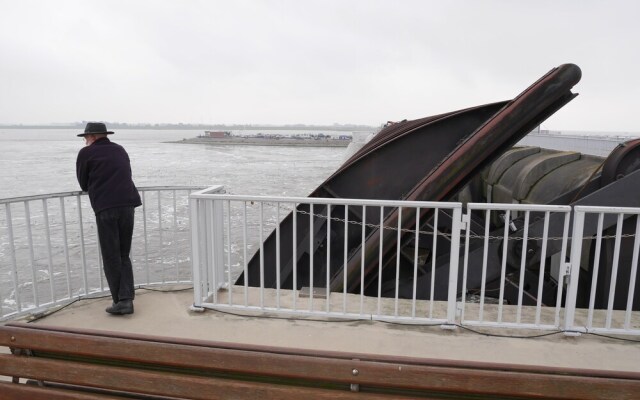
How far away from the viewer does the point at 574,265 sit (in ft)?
12.2

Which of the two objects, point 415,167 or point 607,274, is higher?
point 415,167

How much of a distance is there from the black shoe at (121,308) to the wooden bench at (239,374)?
6.50 ft

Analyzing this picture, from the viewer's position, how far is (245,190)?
2561cm

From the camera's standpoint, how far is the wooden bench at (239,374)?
1846 millimetres

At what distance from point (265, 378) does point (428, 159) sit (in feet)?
15.8

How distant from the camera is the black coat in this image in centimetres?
388

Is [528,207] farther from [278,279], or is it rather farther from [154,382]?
[154,382]

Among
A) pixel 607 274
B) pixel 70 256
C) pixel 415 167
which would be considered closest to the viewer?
pixel 607 274

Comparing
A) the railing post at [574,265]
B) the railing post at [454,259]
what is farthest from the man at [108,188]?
the railing post at [574,265]

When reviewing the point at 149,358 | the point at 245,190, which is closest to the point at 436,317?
the point at 149,358

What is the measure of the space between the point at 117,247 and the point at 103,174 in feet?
2.20

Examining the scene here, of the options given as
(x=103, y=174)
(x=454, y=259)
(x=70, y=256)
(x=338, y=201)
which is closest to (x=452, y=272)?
(x=454, y=259)

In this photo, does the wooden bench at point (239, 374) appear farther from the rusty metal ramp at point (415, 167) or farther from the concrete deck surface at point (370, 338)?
the rusty metal ramp at point (415, 167)

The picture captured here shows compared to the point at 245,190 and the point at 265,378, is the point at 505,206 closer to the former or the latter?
the point at 265,378
